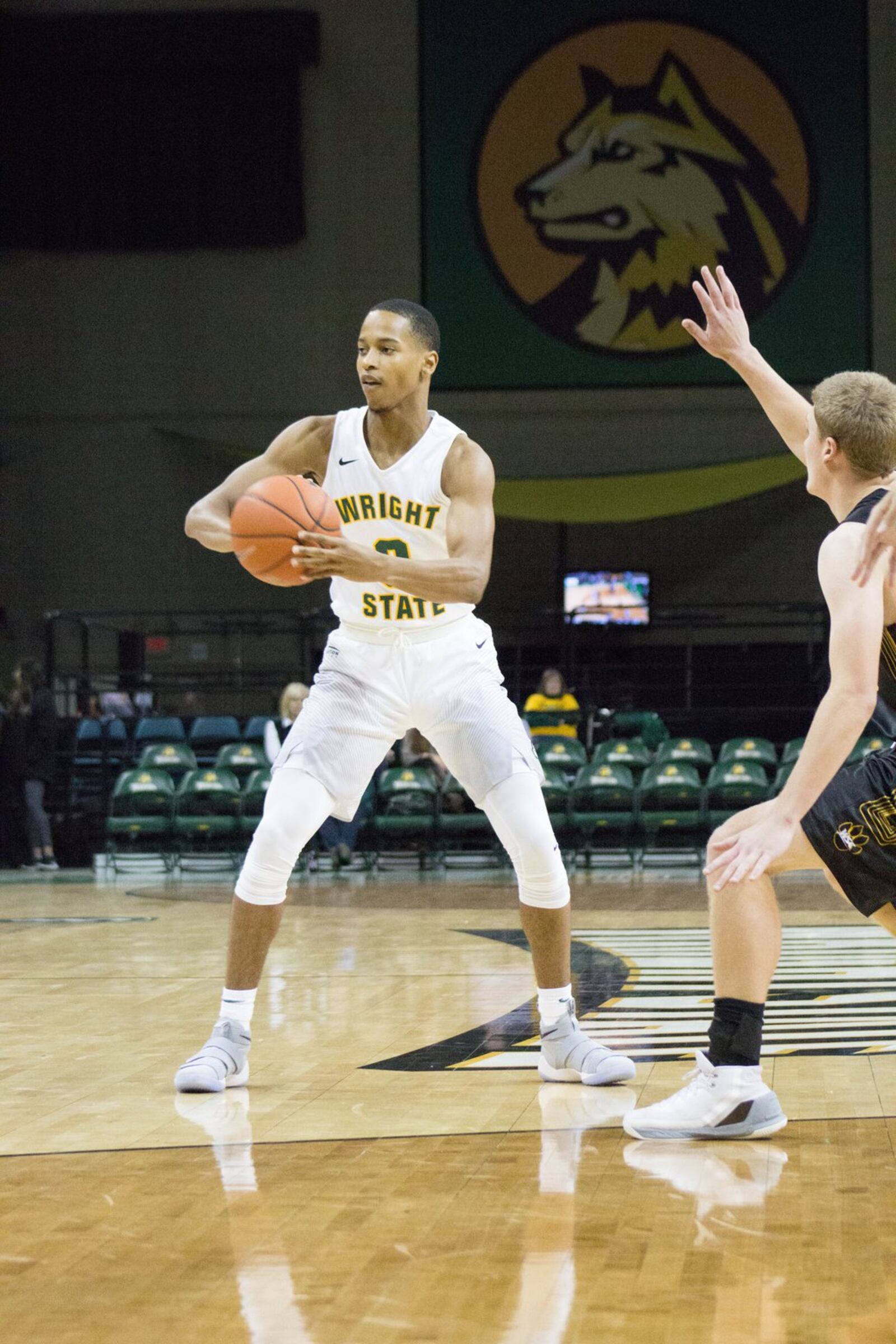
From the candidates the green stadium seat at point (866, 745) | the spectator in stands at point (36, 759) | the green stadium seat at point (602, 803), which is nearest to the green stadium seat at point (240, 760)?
the spectator in stands at point (36, 759)

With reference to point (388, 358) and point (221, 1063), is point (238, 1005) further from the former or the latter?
point (388, 358)

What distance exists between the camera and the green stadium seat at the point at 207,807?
13.4 m

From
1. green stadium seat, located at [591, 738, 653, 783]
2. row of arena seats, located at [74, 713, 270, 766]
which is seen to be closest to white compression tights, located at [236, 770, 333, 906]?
green stadium seat, located at [591, 738, 653, 783]

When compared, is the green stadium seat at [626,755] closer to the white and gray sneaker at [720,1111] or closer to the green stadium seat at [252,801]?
the green stadium seat at [252,801]

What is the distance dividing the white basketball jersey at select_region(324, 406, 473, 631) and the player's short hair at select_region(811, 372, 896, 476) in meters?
1.35

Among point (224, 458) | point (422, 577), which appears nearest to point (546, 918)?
point (422, 577)

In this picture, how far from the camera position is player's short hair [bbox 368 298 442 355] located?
450 centimetres

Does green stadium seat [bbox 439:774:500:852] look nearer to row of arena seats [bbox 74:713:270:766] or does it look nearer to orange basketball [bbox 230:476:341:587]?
row of arena seats [bbox 74:713:270:766]

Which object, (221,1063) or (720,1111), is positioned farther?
(221,1063)

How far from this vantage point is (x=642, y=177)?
1919cm

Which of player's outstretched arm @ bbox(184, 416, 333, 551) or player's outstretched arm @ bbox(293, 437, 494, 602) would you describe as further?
player's outstretched arm @ bbox(184, 416, 333, 551)

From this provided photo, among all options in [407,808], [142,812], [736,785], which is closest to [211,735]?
[142,812]

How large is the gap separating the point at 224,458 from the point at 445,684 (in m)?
15.8

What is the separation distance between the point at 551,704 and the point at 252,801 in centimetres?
304
